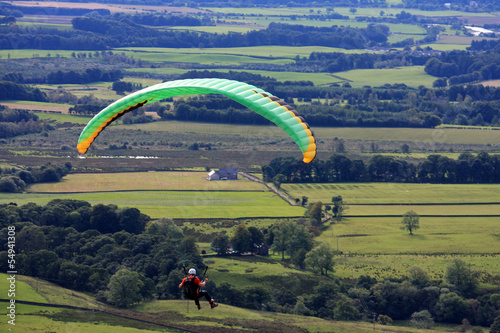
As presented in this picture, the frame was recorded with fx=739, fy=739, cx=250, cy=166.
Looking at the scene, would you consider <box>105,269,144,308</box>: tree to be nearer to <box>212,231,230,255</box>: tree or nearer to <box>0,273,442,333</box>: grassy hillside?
<box>0,273,442,333</box>: grassy hillside

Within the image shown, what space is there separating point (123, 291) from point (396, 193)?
37.4 m

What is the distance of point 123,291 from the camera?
4612 cm

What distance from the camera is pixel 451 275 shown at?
4922cm

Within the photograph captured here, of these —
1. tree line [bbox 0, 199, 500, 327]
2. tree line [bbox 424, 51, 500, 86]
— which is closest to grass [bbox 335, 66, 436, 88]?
tree line [bbox 424, 51, 500, 86]

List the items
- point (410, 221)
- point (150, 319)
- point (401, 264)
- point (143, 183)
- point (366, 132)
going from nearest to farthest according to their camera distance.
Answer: point (150, 319), point (401, 264), point (410, 221), point (143, 183), point (366, 132)

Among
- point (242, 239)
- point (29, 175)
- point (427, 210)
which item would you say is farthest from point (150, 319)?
point (427, 210)

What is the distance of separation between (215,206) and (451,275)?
25122mm

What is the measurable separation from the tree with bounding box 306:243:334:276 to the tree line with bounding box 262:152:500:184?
78.2 ft

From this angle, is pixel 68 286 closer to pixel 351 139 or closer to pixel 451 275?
pixel 451 275

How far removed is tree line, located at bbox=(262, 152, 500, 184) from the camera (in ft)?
257

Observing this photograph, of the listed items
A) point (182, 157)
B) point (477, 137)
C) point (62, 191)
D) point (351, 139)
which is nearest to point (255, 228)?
point (62, 191)

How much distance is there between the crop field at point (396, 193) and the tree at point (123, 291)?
27.2m

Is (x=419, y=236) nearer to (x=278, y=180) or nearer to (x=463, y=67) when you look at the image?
(x=278, y=180)

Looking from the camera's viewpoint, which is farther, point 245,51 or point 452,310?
point 245,51
